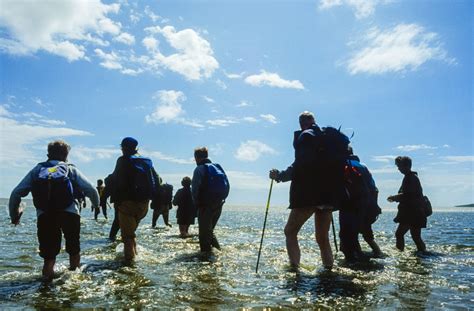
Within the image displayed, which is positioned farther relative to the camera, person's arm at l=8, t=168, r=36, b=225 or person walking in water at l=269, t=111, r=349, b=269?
person walking in water at l=269, t=111, r=349, b=269

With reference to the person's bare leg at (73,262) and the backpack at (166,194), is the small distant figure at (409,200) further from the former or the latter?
the backpack at (166,194)

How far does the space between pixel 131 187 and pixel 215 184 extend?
81.0 inches

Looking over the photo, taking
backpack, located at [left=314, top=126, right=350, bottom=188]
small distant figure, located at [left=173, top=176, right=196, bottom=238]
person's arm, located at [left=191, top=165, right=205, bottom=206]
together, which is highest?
backpack, located at [left=314, top=126, right=350, bottom=188]

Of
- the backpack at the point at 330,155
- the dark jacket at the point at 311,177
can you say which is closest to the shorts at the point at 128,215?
the dark jacket at the point at 311,177

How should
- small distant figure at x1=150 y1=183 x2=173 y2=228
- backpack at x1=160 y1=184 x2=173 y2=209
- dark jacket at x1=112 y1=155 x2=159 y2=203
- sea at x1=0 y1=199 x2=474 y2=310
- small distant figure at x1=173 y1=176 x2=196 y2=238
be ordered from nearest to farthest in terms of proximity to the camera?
sea at x1=0 y1=199 x2=474 y2=310 < dark jacket at x1=112 y1=155 x2=159 y2=203 < small distant figure at x1=173 y1=176 x2=196 y2=238 < small distant figure at x1=150 y1=183 x2=173 y2=228 < backpack at x1=160 y1=184 x2=173 y2=209

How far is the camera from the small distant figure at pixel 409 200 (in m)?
10.4

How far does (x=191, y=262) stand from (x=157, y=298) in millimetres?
3134

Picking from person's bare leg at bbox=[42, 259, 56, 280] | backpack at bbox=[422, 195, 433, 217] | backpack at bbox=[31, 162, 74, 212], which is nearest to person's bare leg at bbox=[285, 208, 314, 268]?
backpack at bbox=[31, 162, 74, 212]

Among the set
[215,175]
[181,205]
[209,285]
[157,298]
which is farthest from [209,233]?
[181,205]

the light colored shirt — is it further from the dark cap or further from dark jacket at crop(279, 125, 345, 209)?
dark jacket at crop(279, 125, 345, 209)

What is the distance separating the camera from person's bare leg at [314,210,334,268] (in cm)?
689

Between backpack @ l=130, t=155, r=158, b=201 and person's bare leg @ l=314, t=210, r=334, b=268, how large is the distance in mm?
3355

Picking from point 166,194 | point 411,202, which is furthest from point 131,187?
point 166,194

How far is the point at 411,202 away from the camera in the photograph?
10.4 m
